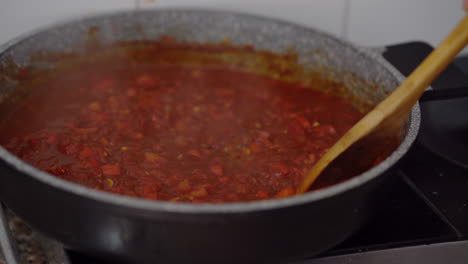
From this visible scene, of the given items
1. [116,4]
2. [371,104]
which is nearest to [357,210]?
[371,104]

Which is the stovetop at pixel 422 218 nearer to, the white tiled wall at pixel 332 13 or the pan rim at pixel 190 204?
the pan rim at pixel 190 204

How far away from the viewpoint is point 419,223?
1.37m

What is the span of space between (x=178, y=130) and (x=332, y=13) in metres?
0.85

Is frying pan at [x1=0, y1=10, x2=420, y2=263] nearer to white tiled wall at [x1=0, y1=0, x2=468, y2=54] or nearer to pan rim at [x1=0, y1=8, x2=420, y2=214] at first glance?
pan rim at [x1=0, y1=8, x2=420, y2=214]

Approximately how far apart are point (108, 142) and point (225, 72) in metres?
0.56

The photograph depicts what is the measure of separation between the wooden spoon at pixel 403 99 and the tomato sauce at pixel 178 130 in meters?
0.10

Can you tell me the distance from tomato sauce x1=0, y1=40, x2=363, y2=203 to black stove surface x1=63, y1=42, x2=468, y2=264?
16 cm

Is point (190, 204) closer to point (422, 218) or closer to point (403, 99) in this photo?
point (403, 99)

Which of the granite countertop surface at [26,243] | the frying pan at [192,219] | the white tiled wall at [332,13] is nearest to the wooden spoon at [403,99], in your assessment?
the frying pan at [192,219]

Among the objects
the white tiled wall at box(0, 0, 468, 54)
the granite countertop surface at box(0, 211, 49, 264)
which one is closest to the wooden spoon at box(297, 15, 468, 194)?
the granite countertop surface at box(0, 211, 49, 264)

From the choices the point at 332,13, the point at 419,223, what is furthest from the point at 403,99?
the point at 332,13

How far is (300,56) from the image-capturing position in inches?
70.9

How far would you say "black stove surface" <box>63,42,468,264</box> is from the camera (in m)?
1.28

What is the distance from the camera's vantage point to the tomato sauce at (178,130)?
4.44 ft
